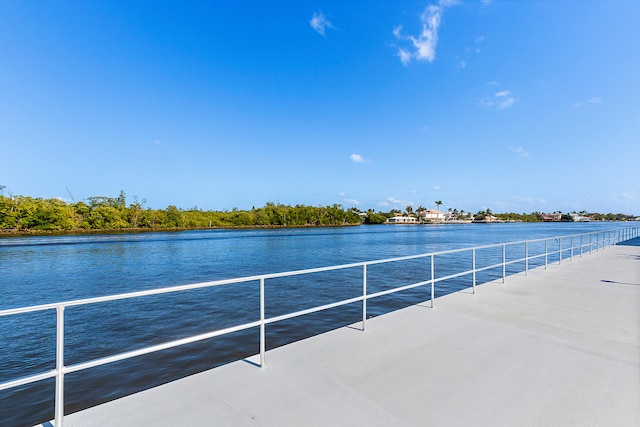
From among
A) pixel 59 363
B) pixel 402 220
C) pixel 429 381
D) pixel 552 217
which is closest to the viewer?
pixel 59 363

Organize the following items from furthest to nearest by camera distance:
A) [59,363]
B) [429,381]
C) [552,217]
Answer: [552,217], [429,381], [59,363]

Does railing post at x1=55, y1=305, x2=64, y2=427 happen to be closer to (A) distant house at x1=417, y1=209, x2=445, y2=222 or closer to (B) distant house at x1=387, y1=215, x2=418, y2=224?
(B) distant house at x1=387, y1=215, x2=418, y2=224

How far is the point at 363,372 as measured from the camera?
2850 mm

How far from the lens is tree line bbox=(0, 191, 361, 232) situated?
61625mm

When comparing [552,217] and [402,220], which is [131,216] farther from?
[552,217]

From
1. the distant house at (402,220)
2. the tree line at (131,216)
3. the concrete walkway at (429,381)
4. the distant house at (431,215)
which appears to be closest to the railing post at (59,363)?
the concrete walkway at (429,381)

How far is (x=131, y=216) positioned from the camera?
257 feet

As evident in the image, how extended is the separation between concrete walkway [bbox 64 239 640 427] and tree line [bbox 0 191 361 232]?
80396 millimetres

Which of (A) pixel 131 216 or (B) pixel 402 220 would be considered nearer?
(A) pixel 131 216

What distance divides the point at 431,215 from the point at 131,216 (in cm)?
12861

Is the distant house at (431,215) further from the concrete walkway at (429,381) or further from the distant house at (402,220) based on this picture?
the concrete walkway at (429,381)

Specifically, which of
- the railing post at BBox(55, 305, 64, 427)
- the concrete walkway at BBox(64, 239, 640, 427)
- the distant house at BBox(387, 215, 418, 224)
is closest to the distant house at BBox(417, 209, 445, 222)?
the distant house at BBox(387, 215, 418, 224)

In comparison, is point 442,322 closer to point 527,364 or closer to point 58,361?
point 527,364

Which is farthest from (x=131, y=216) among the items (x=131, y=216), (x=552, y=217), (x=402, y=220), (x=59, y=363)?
(x=552, y=217)
